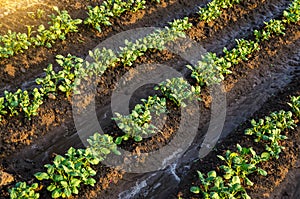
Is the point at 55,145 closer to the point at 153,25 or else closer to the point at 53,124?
the point at 53,124

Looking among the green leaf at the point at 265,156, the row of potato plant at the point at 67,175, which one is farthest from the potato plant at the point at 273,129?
the row of potato plant at the point at 67,175

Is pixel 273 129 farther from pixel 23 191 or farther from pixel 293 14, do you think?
pixel 293 14

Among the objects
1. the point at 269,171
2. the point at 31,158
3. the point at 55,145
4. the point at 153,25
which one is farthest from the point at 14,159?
the point at 153,25

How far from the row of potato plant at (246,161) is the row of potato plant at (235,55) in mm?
1191

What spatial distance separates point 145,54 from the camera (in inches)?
276

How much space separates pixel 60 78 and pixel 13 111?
36.5 inches

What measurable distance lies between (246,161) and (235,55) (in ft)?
8.53

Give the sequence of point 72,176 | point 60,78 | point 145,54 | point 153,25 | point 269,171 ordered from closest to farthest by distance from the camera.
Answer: point 72,176
point 269,171
point 60,78
point 145,54
point 153,25

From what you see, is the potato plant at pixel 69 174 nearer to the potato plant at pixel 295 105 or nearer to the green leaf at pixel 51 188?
the green leaf at pixel 51 188

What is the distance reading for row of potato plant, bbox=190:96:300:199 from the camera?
4590 mm

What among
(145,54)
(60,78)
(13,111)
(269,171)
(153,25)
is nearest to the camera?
(269,171)

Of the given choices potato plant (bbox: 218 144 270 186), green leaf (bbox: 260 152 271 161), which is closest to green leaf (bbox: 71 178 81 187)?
potato plant (bbox: 218 144 270 186)

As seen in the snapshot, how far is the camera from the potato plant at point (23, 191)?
4242 millimetres

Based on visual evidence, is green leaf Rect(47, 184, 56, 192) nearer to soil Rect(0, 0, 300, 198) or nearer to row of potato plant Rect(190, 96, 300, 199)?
soil Rect(0, 0, 300, 198)
